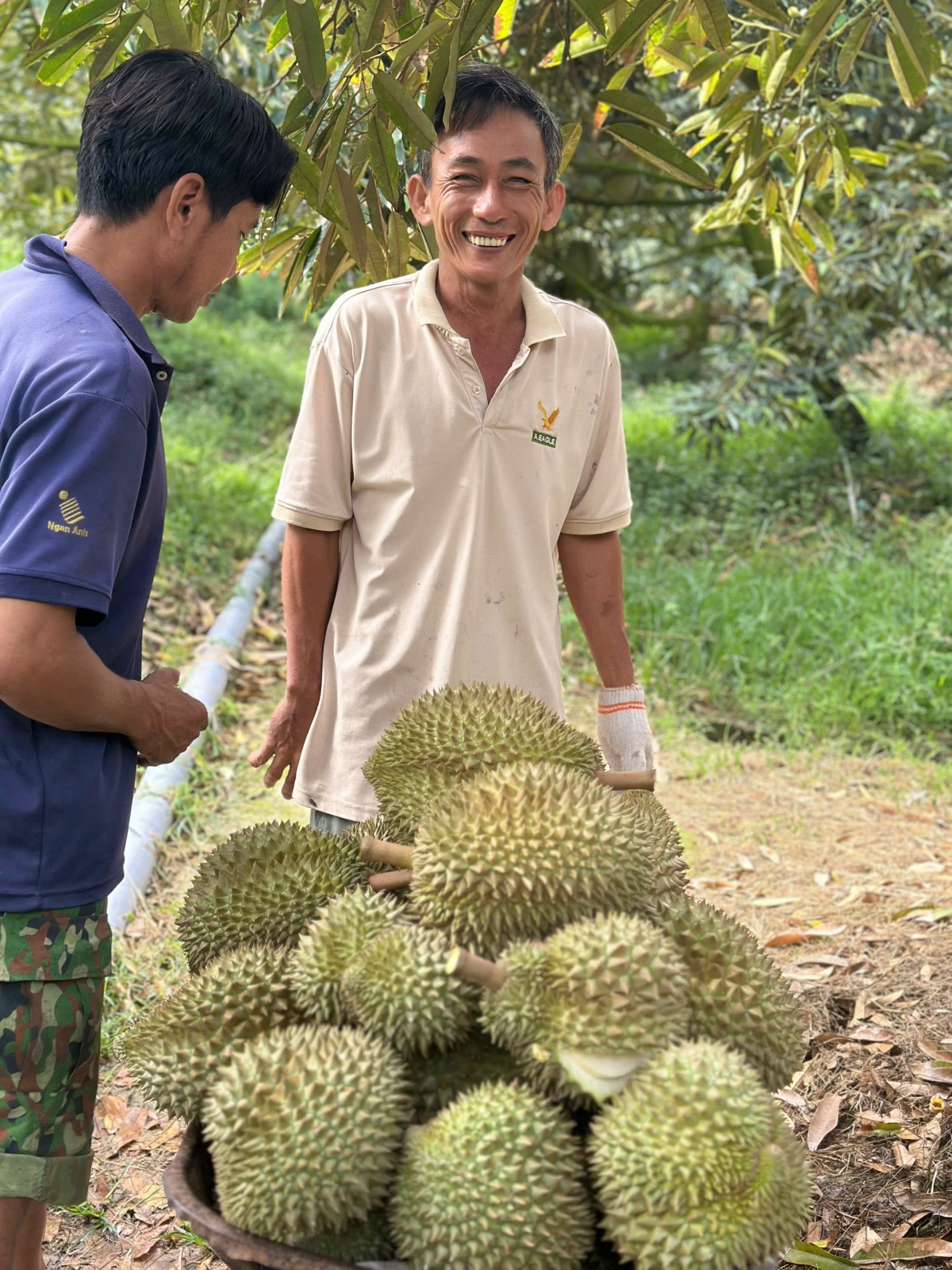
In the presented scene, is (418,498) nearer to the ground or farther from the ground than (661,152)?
nearer to the ground

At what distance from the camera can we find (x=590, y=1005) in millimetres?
1164

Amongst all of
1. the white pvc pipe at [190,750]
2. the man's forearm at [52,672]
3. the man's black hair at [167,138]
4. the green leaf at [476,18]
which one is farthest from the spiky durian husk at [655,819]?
the green leaf at [476,18]

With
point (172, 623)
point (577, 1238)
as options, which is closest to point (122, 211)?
point (577, 1238)

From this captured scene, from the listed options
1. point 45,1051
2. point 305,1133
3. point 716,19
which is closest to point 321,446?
point 716,19

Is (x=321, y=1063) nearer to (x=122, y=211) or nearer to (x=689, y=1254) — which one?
(x=689, y=1254)

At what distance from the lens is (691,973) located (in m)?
1.33

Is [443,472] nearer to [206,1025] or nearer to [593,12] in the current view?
[593,12]

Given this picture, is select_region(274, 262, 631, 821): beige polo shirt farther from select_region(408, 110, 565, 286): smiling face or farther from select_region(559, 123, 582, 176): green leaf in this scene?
select_region(559, 123, 582, 176): green leaf

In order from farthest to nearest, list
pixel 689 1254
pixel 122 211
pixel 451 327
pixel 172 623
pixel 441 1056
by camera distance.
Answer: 1. pixel 172 623
2. pixel 451 327
3. pixel 122 211
4. pixel 441 1056
5. pixel 689 1254

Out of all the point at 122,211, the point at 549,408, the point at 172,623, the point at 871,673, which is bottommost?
the point at 172,623

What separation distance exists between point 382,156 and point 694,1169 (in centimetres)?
153

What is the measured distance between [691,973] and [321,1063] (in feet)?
1.43

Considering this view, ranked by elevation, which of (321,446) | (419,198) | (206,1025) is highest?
(419,198)

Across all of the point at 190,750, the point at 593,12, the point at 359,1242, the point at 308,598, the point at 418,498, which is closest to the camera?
the point at 359,1242
